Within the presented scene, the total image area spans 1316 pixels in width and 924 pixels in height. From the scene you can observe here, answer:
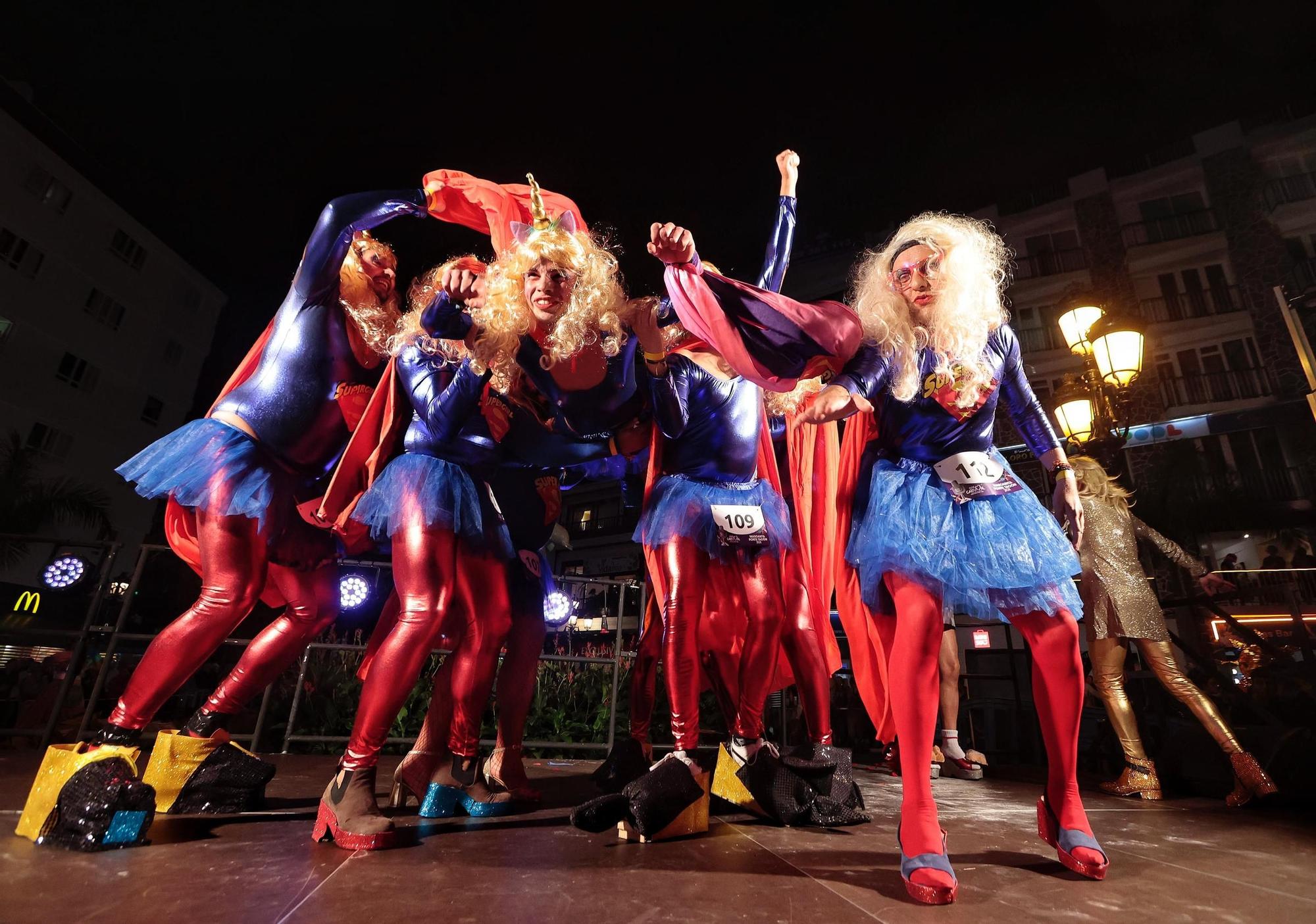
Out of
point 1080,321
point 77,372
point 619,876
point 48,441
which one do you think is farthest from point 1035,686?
point 77,372

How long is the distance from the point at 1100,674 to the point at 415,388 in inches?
157

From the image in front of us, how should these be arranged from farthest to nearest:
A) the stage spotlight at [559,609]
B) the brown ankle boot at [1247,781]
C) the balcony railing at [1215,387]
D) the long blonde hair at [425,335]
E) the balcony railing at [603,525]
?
1. the balcony railing at [603,525]
2. the balcony railing at [1215,387]
3. the stage spotlight at [559,609]
4. the brown ankle boot at [1247,781]
5. the long blonde hair at [425,335]

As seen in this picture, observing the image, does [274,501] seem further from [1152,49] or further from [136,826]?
[1152,49]

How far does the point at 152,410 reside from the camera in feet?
65.9

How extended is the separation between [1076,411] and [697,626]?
398 cm

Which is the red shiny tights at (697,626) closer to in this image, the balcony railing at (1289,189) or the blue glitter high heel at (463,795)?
the blue glitter high heel at (463,795)

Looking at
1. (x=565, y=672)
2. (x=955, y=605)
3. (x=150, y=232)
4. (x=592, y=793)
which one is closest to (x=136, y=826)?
(x=592, y=793)

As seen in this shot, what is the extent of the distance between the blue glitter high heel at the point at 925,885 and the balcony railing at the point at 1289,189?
54.5 ft

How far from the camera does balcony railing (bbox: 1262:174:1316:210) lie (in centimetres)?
1173

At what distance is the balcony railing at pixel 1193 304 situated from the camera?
13656 millimetres

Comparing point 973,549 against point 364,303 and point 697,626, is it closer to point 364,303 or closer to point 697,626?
point 697,626

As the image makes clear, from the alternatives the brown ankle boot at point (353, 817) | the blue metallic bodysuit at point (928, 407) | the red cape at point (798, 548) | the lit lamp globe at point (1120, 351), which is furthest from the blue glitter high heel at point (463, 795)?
the lit lamp globe at point (1120, 351)

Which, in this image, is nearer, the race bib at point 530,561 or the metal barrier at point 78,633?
the race bib at point 530,561

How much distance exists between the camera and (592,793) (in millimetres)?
2992
